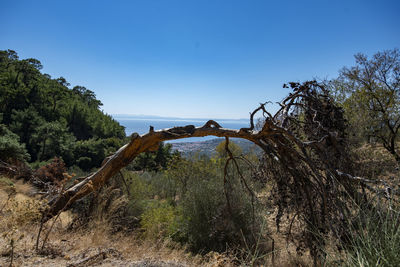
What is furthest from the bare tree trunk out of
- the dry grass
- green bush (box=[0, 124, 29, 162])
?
green bush (box=[0, 124, 29, 162])

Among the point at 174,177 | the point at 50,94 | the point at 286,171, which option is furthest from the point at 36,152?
the point at 286,171

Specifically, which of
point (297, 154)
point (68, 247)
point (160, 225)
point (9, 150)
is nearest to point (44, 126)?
point (9, 150)

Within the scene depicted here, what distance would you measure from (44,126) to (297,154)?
808 inches

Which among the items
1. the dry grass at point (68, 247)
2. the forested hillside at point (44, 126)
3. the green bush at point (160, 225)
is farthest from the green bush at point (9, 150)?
the green bush at point (160, 225)

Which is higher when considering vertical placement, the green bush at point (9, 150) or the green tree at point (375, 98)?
the green tree at point (375, 98)

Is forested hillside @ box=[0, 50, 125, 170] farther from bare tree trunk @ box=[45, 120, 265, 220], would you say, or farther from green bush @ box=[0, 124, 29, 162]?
bare tree trunk @ box=[45, 120, 265, 220]

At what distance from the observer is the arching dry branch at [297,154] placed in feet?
8.75

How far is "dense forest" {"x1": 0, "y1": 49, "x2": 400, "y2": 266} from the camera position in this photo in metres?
2.18

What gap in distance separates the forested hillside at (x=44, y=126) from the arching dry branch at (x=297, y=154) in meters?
Answer: 11.8

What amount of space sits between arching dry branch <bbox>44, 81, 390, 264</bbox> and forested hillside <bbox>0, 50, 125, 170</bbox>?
1178 centimetres

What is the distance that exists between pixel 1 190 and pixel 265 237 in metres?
8.30

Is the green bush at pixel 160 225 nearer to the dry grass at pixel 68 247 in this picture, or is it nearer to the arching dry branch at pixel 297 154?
the dry grass at pixel 68 247

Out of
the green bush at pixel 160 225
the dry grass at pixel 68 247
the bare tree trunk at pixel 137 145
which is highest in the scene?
the bare tree trunk at pixel 137 145

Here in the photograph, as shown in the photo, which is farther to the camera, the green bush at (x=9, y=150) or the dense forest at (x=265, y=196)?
the green bush at (x=9, y=150)
